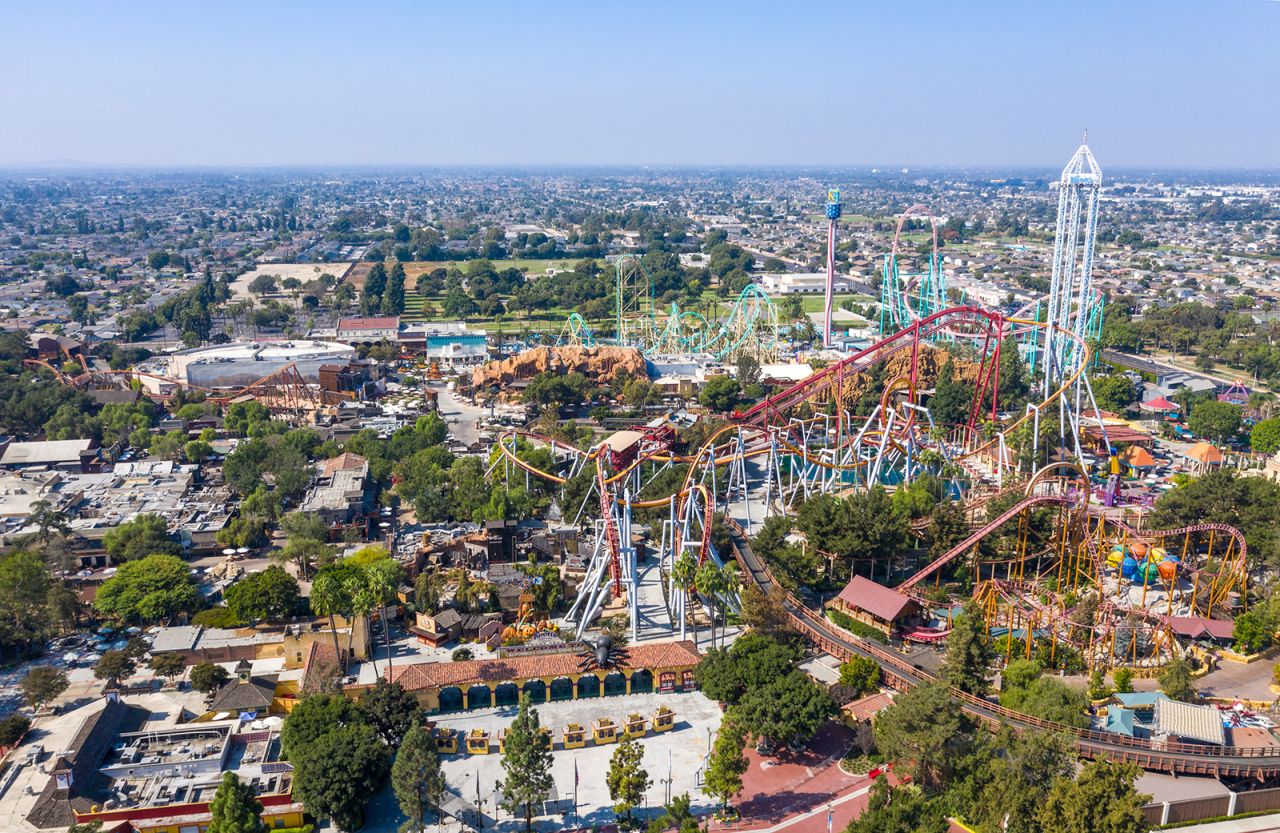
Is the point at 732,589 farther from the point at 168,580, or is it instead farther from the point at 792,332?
the point at 792,332

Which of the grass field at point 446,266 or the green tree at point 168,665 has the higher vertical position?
the grass field at point 446,266

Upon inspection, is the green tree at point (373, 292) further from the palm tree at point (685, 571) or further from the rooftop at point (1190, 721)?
the rooftop at point (1190, 721)

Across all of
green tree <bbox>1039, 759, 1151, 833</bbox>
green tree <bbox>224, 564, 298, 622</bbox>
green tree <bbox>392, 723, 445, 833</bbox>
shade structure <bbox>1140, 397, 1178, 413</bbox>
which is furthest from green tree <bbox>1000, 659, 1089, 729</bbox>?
shade structure <bbox>1140, 397, 1178, 413</bbox>

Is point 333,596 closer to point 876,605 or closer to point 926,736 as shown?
point 926,736

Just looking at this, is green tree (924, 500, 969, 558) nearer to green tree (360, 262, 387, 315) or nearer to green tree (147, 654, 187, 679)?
green tree (147, 654, 187, 679)

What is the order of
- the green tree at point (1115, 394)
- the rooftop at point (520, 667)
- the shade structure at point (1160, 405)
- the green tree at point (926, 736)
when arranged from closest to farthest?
Result: 1. the green tree at point (926, 736)
2. the rooftop at point (520, 667)
3. the shade structure at point (1160, 405)
4. the green tree at point (1115, 394)

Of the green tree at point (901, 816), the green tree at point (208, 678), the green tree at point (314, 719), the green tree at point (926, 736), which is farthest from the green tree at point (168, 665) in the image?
the green tree at point (926, 736)
